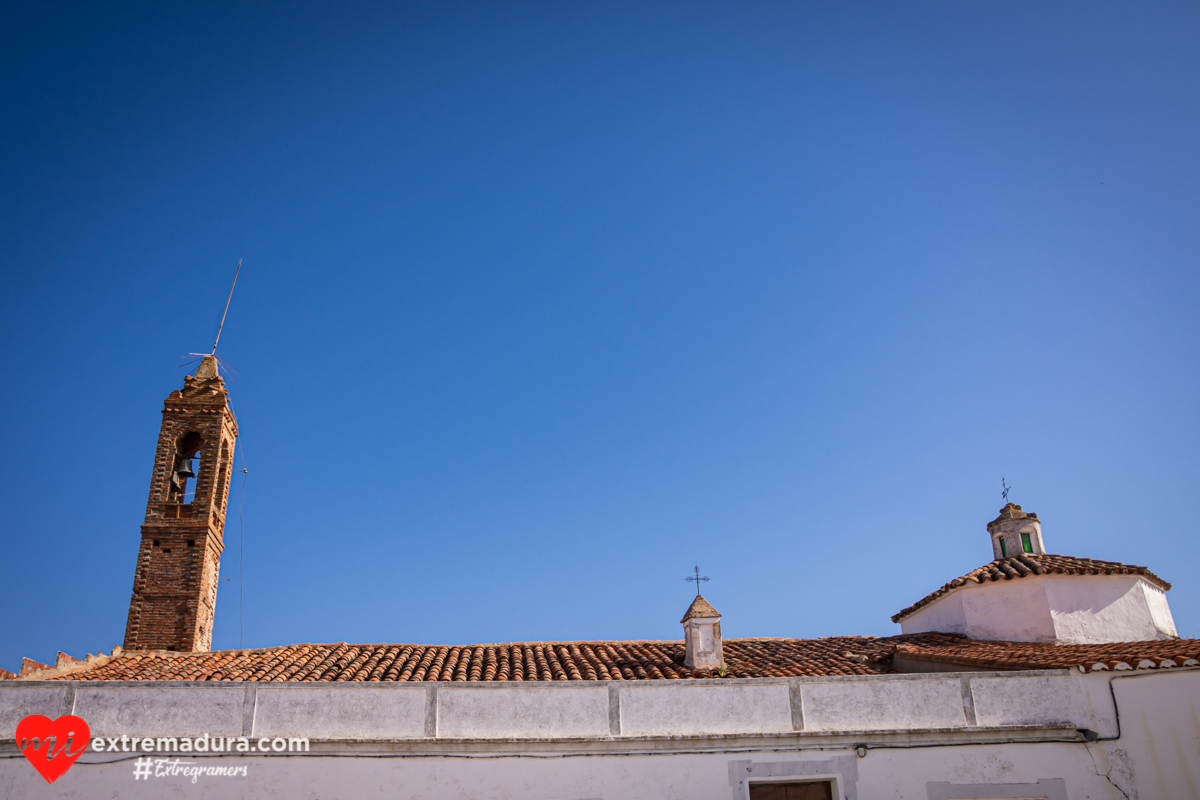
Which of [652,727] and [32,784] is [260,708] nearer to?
[32,784]

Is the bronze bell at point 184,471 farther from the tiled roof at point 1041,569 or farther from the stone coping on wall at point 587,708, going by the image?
the tiled roof at point 1041,569

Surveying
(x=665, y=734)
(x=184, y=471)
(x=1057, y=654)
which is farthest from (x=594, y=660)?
(x=184, y=471)

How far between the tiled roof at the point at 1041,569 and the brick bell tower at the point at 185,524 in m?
15.7

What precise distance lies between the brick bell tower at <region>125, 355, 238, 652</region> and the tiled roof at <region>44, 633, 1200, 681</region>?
1.67m

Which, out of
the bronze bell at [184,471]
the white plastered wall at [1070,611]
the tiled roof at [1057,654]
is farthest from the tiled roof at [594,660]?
the bronze bell at [184,471]

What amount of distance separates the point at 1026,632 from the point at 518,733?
10471 mm

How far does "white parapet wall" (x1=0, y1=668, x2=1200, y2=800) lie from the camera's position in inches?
478

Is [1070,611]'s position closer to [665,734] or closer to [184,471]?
[665,734]

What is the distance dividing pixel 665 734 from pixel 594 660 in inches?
112

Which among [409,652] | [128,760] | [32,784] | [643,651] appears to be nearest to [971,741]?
[643,651]

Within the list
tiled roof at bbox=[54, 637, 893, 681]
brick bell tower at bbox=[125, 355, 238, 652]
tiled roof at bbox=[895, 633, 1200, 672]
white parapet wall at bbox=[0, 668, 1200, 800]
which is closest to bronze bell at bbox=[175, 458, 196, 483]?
brick bell tower at bbox=[125, 355, 238, 652]

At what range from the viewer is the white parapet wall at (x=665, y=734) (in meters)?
12.1

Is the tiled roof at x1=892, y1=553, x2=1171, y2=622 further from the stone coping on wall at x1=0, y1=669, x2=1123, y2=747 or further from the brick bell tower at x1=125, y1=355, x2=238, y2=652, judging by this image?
the brick bell tower at x1=125, y1=355, x2=238, y2=652

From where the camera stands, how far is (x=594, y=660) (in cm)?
1545
